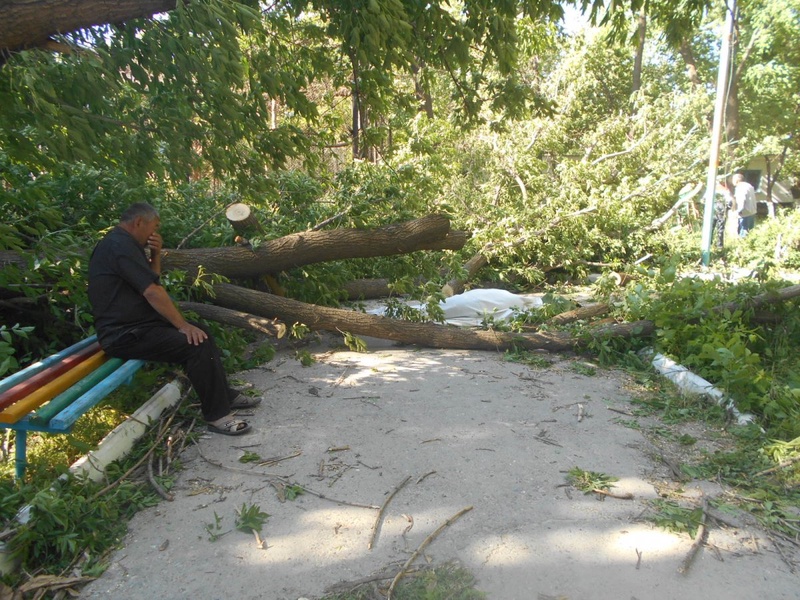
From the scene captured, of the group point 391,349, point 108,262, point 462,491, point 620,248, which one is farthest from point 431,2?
point 620,248

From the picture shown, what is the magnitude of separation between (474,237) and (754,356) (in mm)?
5703

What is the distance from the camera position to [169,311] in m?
3.98

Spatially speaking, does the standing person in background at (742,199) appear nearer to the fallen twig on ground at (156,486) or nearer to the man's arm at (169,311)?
the man's arm at (169,311)

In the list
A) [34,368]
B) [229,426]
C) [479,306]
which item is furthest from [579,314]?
[34,368]

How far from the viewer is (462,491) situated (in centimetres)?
336

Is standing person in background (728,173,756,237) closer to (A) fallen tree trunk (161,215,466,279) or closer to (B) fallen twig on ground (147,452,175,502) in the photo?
(A) fallen tree trunk (161,215,466,279)

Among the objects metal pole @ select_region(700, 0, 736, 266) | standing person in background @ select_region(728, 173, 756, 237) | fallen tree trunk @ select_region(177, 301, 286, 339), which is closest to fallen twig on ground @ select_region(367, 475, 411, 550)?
fallen tree trunk @ select_region(177, 301, 286, 339)

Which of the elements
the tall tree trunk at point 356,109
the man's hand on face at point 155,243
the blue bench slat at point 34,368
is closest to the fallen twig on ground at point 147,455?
the blue bench slat at point 34,368

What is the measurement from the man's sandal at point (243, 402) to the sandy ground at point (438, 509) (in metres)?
0.10

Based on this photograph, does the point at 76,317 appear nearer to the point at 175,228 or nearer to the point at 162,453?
the point at 162,453

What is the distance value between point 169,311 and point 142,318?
0.20 meters

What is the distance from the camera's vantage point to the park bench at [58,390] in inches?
118

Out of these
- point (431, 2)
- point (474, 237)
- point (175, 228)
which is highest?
point (431, 2)

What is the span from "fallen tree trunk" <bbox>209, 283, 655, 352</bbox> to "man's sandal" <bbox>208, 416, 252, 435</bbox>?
193 cm
